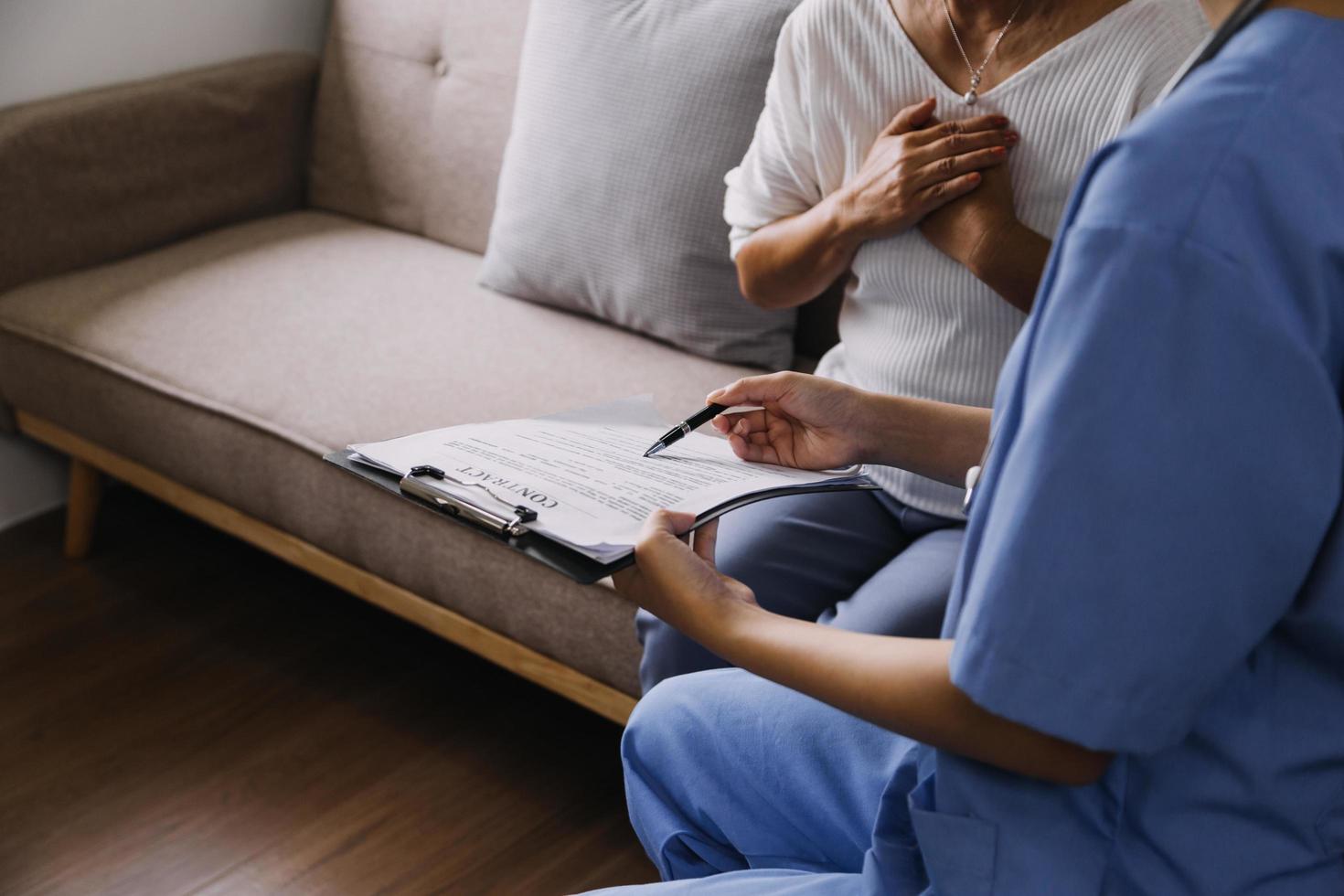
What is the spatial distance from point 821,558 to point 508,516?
52 cm

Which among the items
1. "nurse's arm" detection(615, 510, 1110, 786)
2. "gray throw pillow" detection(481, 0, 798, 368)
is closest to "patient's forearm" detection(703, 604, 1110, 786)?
"nurse's arm" detection(615, 510, 1110, 786)

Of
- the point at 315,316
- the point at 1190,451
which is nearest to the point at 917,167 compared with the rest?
the point at 1190,451

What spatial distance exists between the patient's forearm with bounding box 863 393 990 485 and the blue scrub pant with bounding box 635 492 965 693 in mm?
215

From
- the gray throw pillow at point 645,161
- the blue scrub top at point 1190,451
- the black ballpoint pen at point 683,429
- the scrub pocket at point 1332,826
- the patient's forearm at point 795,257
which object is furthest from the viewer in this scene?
the gray throw pillow at point 645,161

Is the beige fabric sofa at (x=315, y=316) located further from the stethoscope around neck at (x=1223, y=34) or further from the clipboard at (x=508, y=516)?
the stethoscope around neck at (x=1223, y=34)

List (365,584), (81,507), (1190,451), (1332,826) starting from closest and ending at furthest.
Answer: (1190,451), (1332,826), (365,584), (81,507)

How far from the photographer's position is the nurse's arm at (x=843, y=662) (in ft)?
2.05

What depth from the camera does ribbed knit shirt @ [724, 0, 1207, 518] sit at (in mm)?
1185

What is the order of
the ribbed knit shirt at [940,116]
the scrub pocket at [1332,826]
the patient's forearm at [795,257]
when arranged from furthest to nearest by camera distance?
the patient's forearm at [795,257]
the ribbed knit shirt at [940,116]
the scrub pocket at [1332,826]

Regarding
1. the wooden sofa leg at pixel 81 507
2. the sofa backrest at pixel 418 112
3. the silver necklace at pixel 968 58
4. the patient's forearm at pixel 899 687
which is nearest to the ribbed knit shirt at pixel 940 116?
the silver necklace at pixel 968 58

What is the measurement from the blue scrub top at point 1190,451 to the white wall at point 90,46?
196 cm

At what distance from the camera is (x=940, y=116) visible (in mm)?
1288

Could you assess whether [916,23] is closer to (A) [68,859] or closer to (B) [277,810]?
(B) [277,810]

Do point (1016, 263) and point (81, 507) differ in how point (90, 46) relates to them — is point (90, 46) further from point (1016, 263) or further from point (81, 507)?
point (1016, 263)
